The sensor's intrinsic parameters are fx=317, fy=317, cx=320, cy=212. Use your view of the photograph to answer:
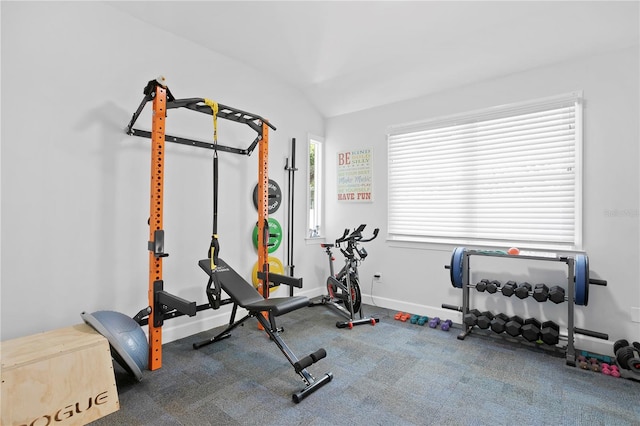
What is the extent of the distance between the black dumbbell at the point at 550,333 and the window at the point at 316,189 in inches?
119

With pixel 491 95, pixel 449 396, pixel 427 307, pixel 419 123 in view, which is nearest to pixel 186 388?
pixel 449 396

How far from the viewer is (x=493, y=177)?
3.59 meters

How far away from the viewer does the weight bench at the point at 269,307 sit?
2.30 meters

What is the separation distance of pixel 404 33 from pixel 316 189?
8.47 feet

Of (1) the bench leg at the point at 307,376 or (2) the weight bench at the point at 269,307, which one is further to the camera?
(2) the weight bench at the point at 269,307

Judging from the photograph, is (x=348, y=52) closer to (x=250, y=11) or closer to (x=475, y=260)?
(x=250, y=11)

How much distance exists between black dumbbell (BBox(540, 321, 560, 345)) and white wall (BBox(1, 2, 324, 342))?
3.27 meters

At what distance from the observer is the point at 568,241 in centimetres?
316

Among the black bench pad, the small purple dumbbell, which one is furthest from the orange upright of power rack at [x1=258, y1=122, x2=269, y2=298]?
the small purple dumbbell

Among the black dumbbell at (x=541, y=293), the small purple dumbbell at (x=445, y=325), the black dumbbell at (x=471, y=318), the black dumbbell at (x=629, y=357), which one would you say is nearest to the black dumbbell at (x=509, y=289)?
the black dumbbell at (x=541, y=293)

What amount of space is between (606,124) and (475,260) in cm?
178

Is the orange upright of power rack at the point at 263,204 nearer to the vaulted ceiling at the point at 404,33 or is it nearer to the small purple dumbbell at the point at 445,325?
the vaulted ceiling at the point at 404,33

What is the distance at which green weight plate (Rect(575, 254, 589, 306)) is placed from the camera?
277cm

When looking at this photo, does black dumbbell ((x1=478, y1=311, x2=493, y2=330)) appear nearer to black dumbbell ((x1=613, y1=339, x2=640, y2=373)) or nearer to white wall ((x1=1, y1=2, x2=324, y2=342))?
black dumbbell ((x1=613, y1=339, x2=640, y2=373))
